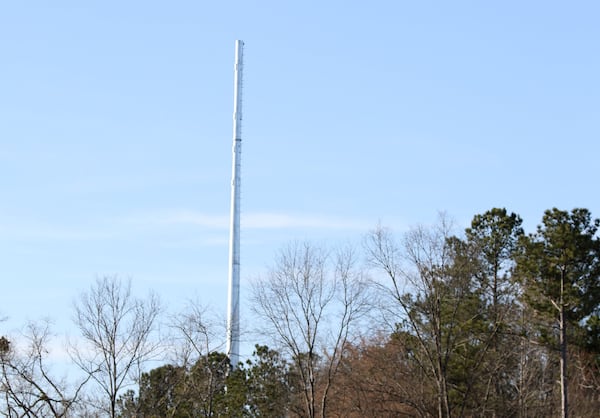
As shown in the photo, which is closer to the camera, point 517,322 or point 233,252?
point 517,322

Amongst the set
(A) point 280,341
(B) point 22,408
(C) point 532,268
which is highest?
(C) point 532,268

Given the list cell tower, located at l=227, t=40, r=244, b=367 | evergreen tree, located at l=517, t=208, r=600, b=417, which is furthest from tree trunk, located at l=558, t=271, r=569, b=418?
cell tower, located at l=227, t=40, r=244, b=367

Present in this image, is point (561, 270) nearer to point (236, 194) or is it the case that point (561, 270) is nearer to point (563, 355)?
point (563, 355)

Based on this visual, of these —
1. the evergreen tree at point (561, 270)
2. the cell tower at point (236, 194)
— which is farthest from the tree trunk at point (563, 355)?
the cell tower at point (236, 194)

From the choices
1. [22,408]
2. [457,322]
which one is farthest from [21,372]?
[457,322]

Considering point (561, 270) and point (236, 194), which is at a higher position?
point (236, 194)

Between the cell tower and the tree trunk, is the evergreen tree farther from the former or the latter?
the cell tower

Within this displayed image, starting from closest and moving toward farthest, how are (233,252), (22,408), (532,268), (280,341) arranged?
(22,408)
(532,268)
(280,341)
(233,252)

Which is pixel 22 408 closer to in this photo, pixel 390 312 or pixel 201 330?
pixel 201 330

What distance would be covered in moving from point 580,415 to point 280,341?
1433cm

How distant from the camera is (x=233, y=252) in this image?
213 feet

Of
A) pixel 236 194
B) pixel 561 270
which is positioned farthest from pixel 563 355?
pixel 236 194

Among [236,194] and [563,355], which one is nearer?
[563,355]

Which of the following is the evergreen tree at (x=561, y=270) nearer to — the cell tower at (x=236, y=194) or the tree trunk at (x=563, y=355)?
the tree trunk at (x=563, y=355)
